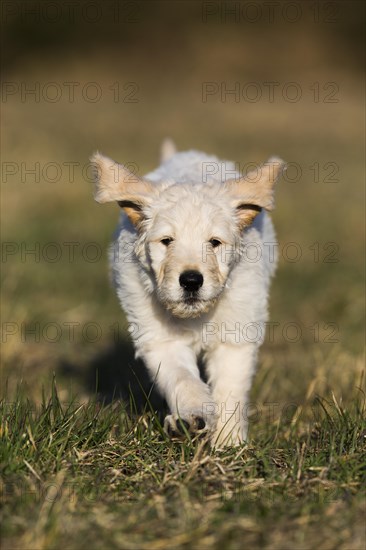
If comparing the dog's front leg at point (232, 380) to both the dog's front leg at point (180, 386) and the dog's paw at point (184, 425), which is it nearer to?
the dog's front leg at point (180, 386)

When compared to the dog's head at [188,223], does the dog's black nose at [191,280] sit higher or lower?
lower

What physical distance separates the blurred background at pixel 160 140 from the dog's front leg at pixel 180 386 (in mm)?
1287

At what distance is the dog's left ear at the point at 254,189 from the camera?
17.3ft

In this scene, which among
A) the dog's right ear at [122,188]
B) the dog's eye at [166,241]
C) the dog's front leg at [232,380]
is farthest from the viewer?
the dog's front leg at [232,380]

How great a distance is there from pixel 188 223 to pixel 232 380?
1.11 metres

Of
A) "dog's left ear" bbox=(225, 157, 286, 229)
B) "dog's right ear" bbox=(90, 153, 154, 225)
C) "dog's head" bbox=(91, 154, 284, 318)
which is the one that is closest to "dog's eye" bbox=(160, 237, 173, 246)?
"dog's head" bbox=(91, 154, 284, 318)

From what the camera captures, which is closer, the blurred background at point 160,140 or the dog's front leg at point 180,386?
the dog's front leg at point 180,386

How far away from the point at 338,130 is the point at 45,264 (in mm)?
→ 13304

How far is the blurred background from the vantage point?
27.2 feet

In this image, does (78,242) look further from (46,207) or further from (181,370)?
(181,370)

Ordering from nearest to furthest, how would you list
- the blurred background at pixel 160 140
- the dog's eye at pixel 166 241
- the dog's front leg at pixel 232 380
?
1. the dog's eye at pixel 166 241
2. the dog's front leg at pixel 232 380
3. the blurred background at pixel 160 140

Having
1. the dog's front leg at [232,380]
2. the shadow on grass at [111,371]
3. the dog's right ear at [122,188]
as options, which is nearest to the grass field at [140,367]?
the shadow on grass at [111,371]

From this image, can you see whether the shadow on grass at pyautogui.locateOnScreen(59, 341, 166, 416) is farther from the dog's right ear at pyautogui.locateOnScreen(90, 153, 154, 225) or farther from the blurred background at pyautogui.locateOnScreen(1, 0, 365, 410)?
the dog's right ear at pyautogui.locateOnScreen(90, 153, 154, 225)

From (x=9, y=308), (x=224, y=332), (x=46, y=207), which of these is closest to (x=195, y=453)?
(x=224, y=332)
